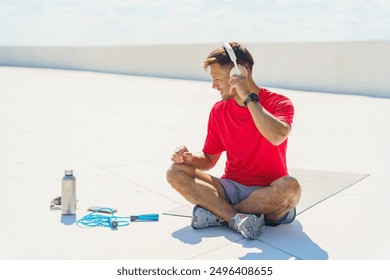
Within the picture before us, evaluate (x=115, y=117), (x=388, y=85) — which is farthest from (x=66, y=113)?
(x=388, y=85)

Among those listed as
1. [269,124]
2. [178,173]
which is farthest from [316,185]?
[269,124]

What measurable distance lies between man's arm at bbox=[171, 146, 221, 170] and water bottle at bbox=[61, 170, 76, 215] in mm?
708

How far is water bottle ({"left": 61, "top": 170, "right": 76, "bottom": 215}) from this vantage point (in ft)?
11.0

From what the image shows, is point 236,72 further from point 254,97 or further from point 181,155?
point 181,155

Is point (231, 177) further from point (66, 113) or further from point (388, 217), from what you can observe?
point (66, 113)

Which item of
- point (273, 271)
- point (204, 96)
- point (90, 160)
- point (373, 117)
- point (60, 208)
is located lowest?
point (273, 271)

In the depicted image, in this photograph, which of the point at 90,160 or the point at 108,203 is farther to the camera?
the point at 90,160

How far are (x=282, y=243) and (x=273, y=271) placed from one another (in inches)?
15.9

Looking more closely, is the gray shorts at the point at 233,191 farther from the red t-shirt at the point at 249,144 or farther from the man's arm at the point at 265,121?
the man's arm at the point at 265,121

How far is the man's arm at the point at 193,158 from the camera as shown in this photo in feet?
10.4

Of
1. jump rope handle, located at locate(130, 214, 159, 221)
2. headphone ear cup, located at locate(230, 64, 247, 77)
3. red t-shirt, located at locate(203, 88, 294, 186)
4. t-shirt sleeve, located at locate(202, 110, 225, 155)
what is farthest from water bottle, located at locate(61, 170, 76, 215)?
headphone ear cup, located at locate(230, 64, 247, 77)

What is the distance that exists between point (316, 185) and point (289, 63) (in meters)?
11.4

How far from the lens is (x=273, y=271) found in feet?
8.22

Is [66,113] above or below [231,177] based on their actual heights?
above
